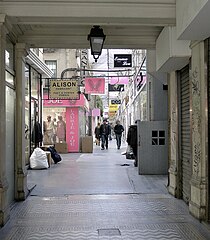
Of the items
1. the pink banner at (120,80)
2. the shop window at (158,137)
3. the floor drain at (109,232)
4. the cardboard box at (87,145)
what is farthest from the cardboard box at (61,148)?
the floor drain at (109,232)

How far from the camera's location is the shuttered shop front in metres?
7.95

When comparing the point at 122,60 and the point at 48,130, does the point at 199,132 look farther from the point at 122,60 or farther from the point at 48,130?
the point at 48,130

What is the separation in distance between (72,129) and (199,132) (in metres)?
16.3

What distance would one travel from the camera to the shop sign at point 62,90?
63.4 ft

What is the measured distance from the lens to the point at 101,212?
722 centimetres

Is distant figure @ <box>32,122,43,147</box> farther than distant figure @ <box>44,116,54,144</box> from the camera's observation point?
No

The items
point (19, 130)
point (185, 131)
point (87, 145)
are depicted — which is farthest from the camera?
point (87, 145)

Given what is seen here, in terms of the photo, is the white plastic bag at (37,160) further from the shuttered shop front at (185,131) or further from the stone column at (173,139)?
the shuttered shop front at (185,131)

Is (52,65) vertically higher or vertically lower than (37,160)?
higher

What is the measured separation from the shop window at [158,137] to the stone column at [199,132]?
17.1 feet

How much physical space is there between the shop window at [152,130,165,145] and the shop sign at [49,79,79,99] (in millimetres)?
7937

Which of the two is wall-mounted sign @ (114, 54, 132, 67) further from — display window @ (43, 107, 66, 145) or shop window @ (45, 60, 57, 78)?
shop window @ (45, 60, 57, 78)

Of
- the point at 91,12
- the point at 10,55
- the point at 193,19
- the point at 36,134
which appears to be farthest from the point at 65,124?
the point at 193,19

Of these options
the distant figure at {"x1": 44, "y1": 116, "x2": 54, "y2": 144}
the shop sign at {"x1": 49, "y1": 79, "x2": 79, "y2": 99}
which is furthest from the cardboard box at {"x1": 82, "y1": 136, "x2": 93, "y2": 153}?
the shop sign at {"x1": 49, "y1": 79, "x2": 79, "y2": 99}
